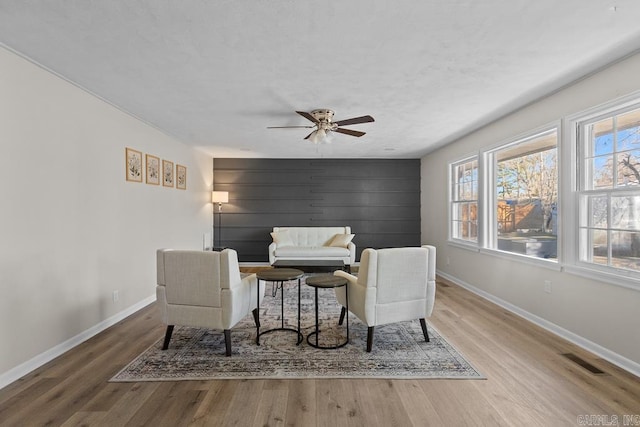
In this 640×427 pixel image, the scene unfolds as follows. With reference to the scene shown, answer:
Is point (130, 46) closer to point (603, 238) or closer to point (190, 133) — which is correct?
point (190, 133)

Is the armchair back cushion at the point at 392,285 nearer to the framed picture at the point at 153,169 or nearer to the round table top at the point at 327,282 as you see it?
the round table top at the point at 327,282

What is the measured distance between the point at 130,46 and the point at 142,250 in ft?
8.41

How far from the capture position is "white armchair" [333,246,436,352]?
104 inches

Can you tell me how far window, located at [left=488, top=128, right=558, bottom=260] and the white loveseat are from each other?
8.76 feet

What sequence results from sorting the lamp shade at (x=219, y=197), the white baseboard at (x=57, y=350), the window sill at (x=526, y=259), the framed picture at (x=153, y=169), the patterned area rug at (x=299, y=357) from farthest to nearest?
1. the lamp shade at (x=219, y=197)
2. the framed picture at (x=153, y=169)
3. the window sill at (x=526, y=259)
4. the patterned area rug at (x=299, y=357)
5. the white baseboard at (x=57, y=350)

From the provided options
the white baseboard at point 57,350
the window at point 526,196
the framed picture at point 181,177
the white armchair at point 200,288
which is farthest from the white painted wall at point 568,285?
the framed picture at point 181,177

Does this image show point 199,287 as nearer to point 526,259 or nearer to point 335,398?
point 335,398

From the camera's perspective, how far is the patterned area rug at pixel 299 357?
233 cm

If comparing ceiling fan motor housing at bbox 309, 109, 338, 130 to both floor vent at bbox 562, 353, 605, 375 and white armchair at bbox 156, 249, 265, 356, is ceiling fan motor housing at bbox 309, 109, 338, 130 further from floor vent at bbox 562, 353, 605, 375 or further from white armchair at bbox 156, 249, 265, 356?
floor vent at bbox 562, 353, 605, 375

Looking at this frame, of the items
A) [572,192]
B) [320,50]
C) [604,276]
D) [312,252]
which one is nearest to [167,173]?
[312,252]

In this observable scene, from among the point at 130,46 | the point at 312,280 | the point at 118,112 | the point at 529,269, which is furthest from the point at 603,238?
the point at 118,112

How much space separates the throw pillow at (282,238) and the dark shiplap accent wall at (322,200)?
1.66ft

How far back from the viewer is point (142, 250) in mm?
3980

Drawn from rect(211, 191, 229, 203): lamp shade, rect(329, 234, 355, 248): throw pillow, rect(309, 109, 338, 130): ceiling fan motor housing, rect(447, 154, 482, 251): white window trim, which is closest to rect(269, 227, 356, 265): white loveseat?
rect(329, 234, 355, 248): throw pillow
